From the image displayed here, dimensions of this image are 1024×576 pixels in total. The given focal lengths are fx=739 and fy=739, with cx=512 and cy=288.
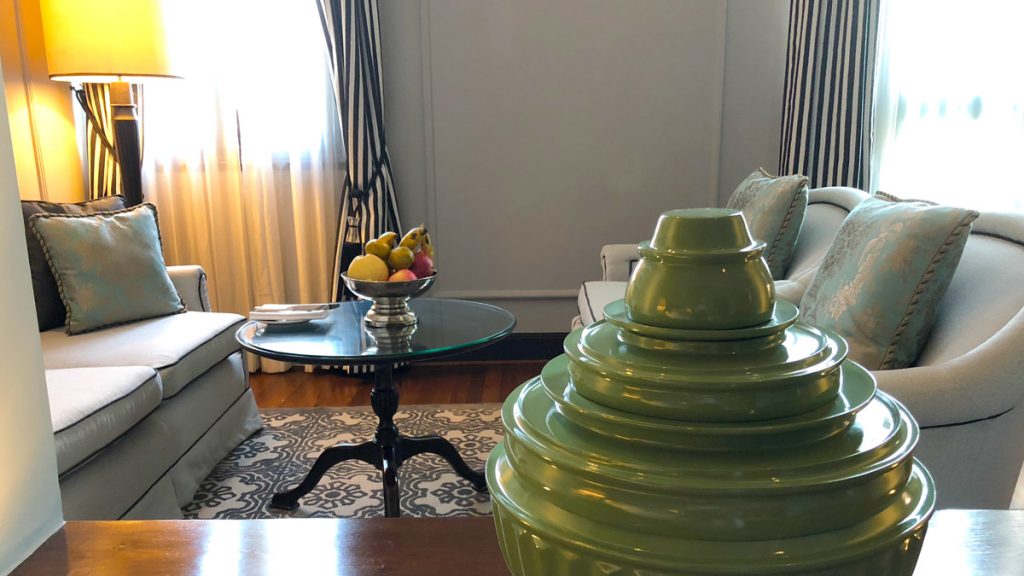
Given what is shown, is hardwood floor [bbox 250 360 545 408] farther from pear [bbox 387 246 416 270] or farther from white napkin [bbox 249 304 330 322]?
pear [bbox 387 246 416 270]

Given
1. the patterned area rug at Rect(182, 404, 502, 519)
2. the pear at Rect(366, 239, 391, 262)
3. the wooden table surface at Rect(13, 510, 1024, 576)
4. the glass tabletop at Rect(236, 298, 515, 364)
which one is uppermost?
the wooden table surface at Rect(13, 510, 1024, 576)

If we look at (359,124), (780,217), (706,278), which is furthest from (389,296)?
(706,278)

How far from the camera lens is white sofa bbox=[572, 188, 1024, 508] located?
1206 mm

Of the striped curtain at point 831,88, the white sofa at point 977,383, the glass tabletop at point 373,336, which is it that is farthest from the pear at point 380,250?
the striped curtain at point 831,88

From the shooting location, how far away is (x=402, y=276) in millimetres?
2051

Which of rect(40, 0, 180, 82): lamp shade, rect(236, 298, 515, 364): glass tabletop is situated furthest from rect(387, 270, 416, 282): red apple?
rect(40, 0, 180, 82): lamp shade

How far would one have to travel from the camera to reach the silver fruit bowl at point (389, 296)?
6.66ft

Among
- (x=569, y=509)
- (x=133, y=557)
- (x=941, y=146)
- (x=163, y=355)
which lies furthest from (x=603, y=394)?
(x=941, y=146)

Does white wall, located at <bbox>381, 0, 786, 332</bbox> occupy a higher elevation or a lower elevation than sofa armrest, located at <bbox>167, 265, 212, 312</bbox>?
higher

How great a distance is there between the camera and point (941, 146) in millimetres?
3221

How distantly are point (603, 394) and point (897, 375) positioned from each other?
1085mm

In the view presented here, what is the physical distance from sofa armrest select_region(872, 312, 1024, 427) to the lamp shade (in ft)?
8.85

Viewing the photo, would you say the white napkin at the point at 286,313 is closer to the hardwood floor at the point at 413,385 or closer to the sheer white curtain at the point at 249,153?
the hardwood floor at the point at 413,385

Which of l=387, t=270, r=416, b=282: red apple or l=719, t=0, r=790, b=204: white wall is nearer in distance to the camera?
l=387, t=270, r=416, b=282: red apple
